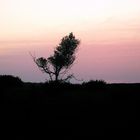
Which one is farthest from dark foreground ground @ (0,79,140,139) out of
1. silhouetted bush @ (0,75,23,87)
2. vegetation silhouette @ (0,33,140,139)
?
silhouetted bush @ (0,75,23,87)

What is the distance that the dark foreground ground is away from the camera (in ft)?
62.8

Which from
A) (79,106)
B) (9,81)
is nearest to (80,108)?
(79,106)

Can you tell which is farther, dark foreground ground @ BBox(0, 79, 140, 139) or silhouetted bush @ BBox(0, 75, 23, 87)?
silhouetted bush @ BBox(0, 75, 23, 87)

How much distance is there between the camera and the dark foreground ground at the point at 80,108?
1916cm

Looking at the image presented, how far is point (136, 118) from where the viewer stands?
21031 mm

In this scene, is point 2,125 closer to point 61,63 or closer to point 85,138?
point 85,138

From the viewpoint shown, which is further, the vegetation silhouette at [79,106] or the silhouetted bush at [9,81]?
the silhouetted bush at [9,81]

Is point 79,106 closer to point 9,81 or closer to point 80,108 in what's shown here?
Answer: point 80,108

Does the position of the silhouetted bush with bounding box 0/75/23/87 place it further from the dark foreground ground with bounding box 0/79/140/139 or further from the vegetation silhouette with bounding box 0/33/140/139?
the dark foreground ground with bounding box 0/79/140/139

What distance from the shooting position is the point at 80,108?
925 inches

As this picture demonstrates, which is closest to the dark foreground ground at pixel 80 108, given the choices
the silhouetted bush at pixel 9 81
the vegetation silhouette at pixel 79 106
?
the vegetation silhouette at pixel 79 106

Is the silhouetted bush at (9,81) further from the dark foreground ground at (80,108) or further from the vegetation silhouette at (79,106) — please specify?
the dark foreground ground at (80,108)

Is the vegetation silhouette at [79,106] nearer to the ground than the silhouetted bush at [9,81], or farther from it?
nearer to the ground

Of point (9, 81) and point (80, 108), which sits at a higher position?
point (9, 81)
